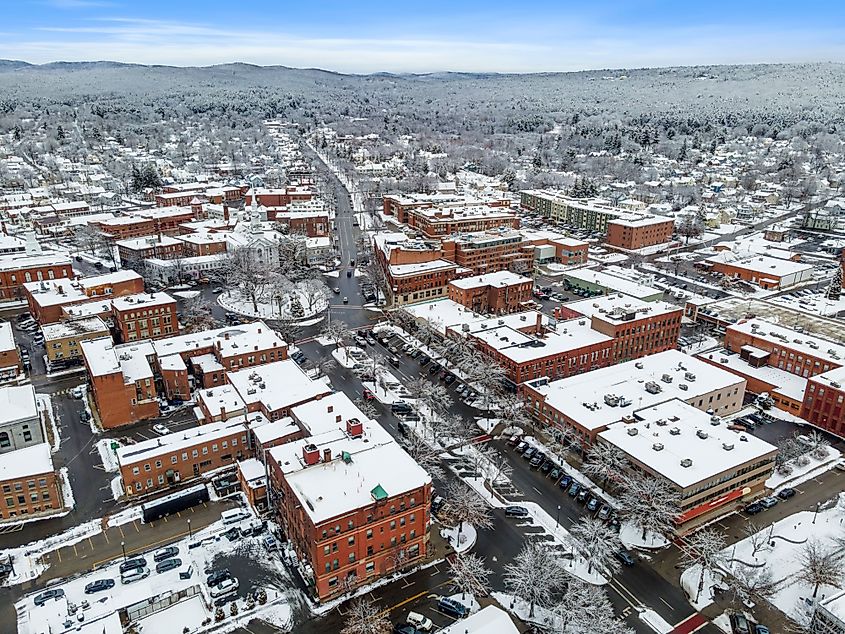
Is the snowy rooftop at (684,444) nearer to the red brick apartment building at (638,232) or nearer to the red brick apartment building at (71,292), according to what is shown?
the red brick apartment building at (71,292)

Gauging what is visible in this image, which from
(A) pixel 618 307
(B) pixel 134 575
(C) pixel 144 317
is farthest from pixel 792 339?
(C) pixel 144 317

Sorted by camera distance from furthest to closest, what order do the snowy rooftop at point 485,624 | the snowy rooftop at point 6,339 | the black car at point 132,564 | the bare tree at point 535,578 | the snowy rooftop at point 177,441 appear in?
the snowy rooftop at point 6,339
the snowy rooftop at point 177,441
the black car at point 132,564
the bare tree at point 535,578
the snowy rooftop at point 485,624

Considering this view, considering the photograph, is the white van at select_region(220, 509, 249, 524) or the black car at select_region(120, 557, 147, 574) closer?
the black car at select_region(120, 557, 147, 574)

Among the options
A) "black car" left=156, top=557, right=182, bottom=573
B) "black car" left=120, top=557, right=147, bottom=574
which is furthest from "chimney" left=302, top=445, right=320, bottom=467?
"black car" left=120, top=557, right=147, bottom=574

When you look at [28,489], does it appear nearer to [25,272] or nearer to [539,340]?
[539,340]

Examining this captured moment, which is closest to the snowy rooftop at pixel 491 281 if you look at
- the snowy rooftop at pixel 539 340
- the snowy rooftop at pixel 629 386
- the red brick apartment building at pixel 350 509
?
the snowy rooftop at pixel 539 340

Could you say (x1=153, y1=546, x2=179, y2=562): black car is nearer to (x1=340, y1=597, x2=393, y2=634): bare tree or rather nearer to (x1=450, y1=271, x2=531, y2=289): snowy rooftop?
(x1=340, y1=597, x2=393, y2=634): bare tree
